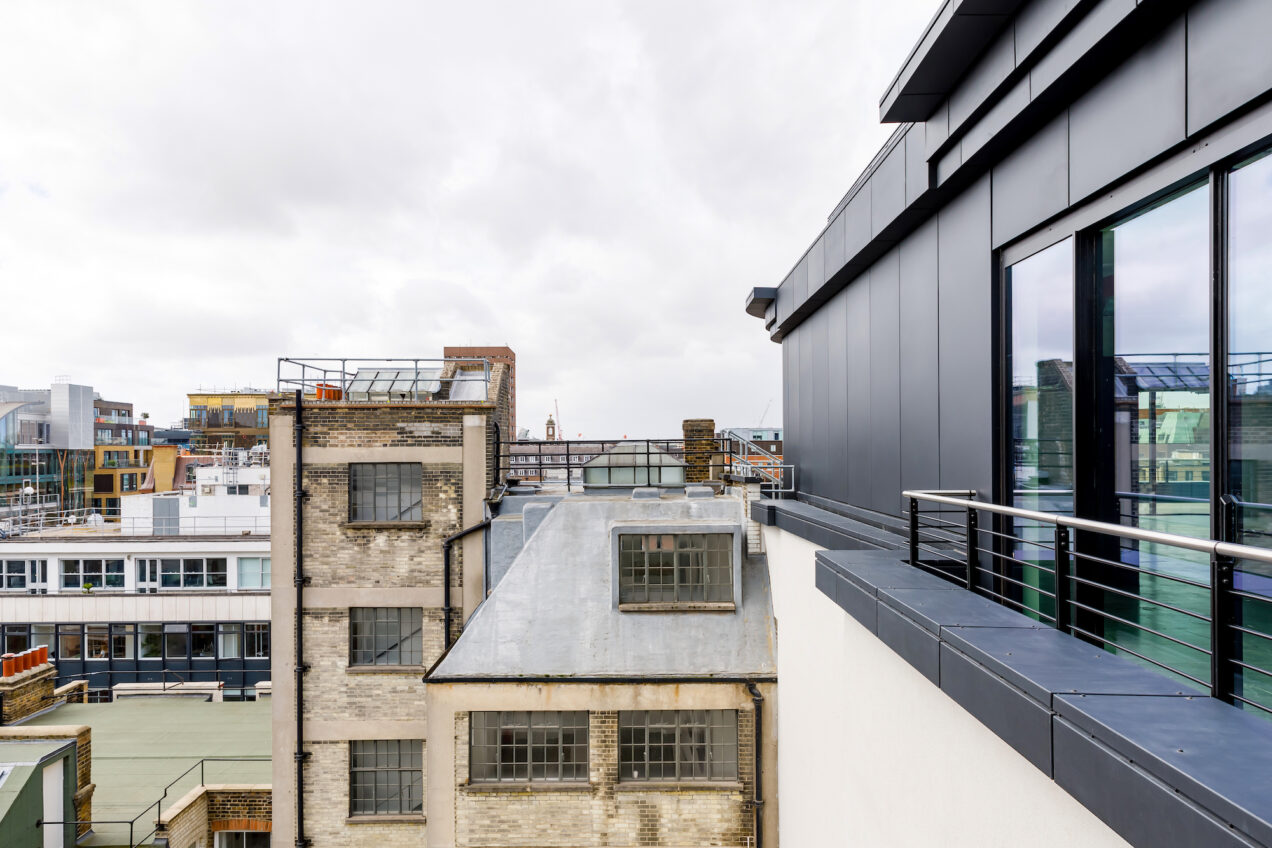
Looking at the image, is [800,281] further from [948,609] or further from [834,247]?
[948,609]

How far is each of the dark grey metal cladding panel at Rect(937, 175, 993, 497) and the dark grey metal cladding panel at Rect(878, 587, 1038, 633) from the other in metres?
1.46

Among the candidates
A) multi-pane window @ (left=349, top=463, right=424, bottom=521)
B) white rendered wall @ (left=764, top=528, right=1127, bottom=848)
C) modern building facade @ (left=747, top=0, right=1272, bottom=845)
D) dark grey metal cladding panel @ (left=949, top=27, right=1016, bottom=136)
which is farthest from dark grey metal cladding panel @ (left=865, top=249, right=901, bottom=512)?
multi-pane window @ (left=349, top=463, right=424, bottom=521)

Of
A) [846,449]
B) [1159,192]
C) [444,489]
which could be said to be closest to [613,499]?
[444,489]

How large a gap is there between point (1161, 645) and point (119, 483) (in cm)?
7466

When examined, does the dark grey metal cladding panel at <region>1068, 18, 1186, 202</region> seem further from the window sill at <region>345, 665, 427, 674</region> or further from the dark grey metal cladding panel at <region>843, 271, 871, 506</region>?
the window sill at <region>345, 665, 427, 674</region>

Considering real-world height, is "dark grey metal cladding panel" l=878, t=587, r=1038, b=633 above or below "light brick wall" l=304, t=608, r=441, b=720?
above

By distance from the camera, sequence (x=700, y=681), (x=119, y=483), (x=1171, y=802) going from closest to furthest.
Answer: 1. (x=1171, y=802)
2. (x=700, y=681)
3. (x=119, y=483)

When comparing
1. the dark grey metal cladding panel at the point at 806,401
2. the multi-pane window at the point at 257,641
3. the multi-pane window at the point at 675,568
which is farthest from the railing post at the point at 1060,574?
the multi-pane window at the point at 257,641

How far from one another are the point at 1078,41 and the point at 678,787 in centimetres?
1142

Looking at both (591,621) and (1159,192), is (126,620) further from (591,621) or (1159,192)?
(1159,192)

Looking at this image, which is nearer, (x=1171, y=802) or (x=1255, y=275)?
(x=1171, y=802)

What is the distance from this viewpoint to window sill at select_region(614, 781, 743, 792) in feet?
34.7

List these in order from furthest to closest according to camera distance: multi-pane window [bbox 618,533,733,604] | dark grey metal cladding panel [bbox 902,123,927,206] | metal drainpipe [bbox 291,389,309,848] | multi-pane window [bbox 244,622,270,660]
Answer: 1. multi-pane window [bbox 244,622,270,660]
2. metal drainpipe [bbox 291,389,309,848]
3. multi-pane window [bbox 618,533,733,604]
4. dark grey metal cladding panel [bbox 902,123,927,206]

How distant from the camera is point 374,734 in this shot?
1227 cm
